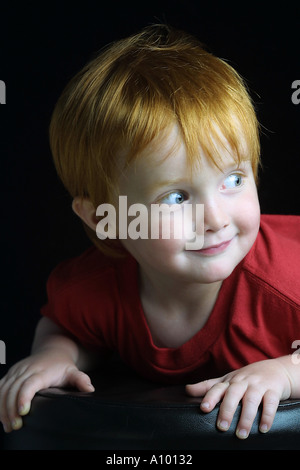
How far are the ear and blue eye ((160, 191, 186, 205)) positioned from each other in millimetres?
186

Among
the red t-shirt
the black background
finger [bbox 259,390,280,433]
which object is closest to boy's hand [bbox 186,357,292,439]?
finger [bbox 259,390,280,433]

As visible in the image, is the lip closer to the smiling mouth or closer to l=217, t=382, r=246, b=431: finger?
the smiling mouth

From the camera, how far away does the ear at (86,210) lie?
4.37ft

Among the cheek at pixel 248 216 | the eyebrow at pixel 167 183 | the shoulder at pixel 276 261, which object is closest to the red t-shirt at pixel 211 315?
the shoulder at pixel 276 261

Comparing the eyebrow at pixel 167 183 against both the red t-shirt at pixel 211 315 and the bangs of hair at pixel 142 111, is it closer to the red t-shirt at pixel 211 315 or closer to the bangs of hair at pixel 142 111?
the bangs of hair at pixel 142 111

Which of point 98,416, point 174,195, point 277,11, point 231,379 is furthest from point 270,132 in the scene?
point 98,416

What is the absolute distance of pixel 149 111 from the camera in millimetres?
1163

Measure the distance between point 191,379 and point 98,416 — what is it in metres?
0.33

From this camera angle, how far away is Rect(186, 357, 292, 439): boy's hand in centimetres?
107

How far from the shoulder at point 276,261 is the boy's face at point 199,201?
0.06 meters

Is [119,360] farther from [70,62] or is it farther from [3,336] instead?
[70,62]

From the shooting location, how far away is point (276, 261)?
4.26ft

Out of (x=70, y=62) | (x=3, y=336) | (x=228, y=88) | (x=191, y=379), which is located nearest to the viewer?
(x=228, y=88)

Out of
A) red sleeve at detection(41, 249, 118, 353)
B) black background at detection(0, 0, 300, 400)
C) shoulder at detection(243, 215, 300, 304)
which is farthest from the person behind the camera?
black background at detection(0, 0, 300, 400)
